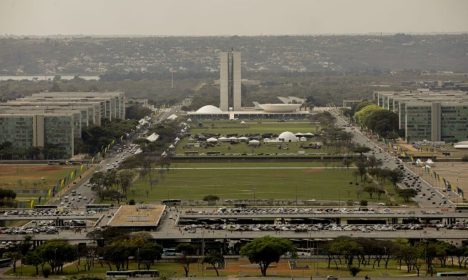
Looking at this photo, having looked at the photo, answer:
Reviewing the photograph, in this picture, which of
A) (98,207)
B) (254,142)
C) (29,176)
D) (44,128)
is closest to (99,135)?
(44,128)

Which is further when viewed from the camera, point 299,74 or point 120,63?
point 120,63

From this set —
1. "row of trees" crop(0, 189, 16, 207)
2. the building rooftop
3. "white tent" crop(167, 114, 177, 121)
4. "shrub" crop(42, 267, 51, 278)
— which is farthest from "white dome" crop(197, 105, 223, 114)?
"shrub" crop(42, 267, 51, 278)

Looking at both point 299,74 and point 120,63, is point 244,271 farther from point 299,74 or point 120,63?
point 120,63

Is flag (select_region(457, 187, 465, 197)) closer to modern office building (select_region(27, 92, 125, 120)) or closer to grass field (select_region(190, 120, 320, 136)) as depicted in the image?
grass field (select_region(190, 120, 320, 136))

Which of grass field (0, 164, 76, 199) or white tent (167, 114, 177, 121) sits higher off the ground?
white tent (167, 114, 177, 121)

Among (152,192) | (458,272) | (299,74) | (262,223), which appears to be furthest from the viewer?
(299,74)

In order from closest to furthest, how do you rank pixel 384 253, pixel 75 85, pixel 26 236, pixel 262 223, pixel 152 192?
pixel 384 253 < pixel 26 236 < pixel 262 223 < pixel 152 192 < pixel 75 85

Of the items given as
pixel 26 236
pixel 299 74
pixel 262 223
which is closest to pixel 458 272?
pixel 262 223
